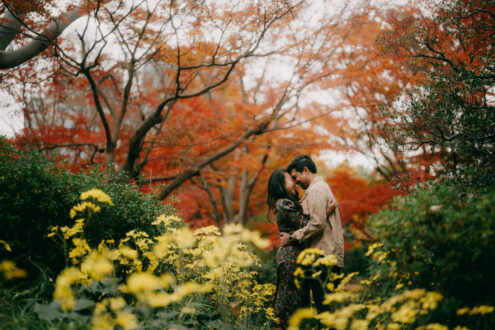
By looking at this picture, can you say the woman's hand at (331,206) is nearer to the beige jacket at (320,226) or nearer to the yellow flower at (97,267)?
the beige jacket at (320,226)

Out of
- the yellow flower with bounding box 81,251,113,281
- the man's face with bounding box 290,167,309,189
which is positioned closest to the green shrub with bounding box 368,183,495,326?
the man's face with bounding box 290,167,309,189

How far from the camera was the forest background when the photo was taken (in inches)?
140

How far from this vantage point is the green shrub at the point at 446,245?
84.2 inches

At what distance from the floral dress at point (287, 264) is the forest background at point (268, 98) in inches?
40.0

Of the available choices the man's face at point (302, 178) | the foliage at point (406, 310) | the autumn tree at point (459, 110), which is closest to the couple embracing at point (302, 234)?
the man's face at point (302, 178)

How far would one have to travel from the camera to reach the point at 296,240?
3389 mm

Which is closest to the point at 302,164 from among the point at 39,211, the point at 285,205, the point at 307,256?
the point at 285,205

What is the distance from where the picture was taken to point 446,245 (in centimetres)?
224

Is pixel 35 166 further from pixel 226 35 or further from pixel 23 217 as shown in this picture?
pixel 226 35

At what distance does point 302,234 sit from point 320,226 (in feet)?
0.65

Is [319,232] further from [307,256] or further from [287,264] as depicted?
[307,256]

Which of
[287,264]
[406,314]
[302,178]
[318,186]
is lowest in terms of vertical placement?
[406,314]

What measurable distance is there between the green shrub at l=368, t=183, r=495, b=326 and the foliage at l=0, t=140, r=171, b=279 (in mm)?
2743

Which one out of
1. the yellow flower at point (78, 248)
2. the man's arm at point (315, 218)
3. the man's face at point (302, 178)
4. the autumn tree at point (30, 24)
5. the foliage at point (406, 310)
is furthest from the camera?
the autumn tree at point (30, 24)
